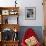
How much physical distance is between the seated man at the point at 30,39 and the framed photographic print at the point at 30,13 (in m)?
0.49

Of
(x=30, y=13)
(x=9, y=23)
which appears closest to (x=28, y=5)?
(x=30, y=13)

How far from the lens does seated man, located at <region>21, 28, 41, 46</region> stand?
5457 millimetres

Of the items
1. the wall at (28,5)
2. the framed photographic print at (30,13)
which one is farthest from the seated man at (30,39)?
the framed photographic print at (30,13)

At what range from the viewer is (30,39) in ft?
18.0

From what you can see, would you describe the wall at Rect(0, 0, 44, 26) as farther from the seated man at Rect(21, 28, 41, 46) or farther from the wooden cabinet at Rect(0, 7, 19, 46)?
the seated man at Rect(21, 28, 41, 46)

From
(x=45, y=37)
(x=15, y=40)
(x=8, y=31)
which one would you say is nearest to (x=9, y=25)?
(x=8, y=31)

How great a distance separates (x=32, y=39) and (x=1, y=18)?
144 cm

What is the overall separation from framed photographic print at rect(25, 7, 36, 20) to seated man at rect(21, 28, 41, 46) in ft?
1.60

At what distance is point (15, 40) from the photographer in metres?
5.85

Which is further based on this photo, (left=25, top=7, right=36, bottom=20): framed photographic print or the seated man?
(left=25, top=7, right=36, bottom=20): framed photographic print

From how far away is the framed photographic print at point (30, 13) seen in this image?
603cm

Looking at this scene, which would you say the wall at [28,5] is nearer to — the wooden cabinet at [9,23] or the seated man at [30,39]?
the wooden cabinet at [9,23]

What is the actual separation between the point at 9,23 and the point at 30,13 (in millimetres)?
910

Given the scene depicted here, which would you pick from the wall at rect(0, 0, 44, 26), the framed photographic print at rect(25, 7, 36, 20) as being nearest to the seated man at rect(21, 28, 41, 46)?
the wall at rect(0, 0, 44, 26)
